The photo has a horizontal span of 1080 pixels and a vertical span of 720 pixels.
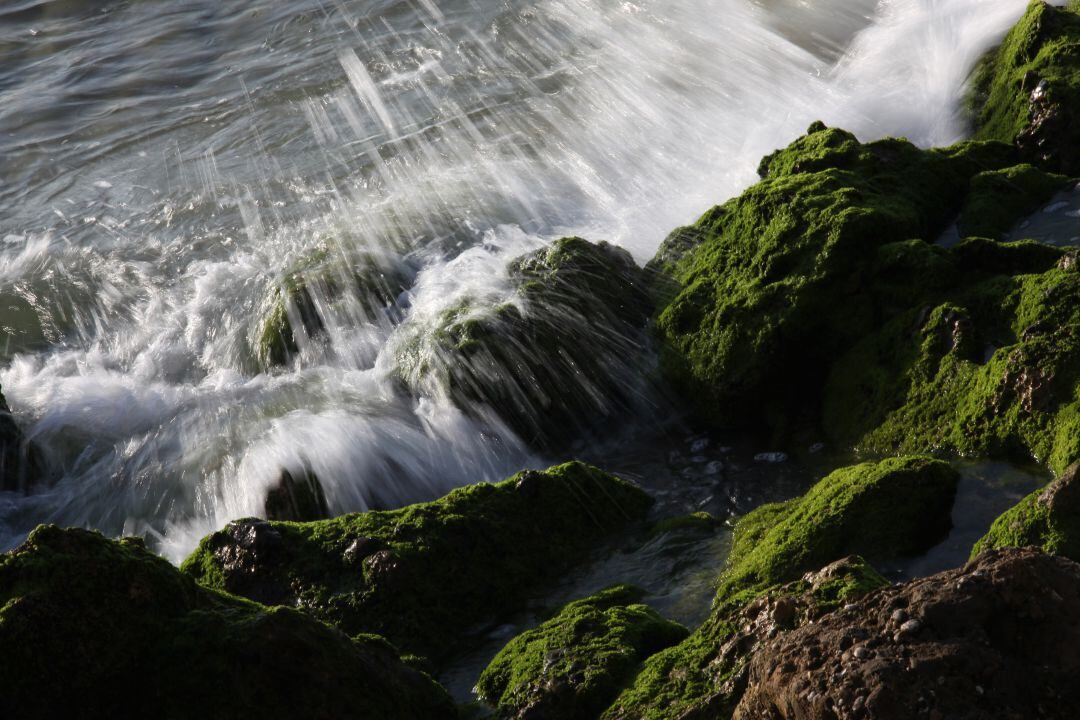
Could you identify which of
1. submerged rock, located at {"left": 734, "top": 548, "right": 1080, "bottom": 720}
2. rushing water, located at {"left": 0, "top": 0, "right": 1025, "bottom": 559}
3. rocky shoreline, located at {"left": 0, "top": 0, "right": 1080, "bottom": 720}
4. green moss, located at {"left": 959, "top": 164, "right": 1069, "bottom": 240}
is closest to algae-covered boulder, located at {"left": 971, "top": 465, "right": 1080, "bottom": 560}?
rocky shoreline, located at {"left": 0, "top": 0, "right": 1080, "bottom": 720}

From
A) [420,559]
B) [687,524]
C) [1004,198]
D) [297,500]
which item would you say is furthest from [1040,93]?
[297,500]

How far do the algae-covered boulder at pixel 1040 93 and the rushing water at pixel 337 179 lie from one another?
0.70 meters

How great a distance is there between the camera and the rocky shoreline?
3.08 m

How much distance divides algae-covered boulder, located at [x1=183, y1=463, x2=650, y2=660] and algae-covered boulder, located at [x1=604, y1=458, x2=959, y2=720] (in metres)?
1.08

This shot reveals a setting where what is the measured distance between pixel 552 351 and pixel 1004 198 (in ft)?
11.4

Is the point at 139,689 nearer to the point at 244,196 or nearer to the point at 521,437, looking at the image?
the point at 521,437

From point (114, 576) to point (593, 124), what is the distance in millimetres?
11535

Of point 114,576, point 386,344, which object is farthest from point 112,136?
point 114,576

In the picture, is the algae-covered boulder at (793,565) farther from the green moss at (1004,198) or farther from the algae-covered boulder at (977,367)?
the green moss at (1004,198)

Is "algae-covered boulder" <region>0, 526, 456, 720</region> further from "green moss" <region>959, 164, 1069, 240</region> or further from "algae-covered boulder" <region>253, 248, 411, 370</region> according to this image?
"algae-covered boulder" <region>253, 248, 411, 370</region>

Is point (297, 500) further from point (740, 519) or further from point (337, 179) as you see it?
point (337, 179)

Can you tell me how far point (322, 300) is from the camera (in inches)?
400

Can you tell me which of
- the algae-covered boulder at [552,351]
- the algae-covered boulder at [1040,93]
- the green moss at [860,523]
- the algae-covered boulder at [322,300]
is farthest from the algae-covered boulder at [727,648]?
the algae-covered boulder at [322,300]

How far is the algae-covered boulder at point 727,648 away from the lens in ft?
11.4
